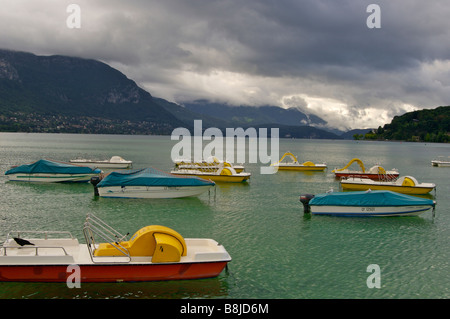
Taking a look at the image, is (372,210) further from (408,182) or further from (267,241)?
(408,182)

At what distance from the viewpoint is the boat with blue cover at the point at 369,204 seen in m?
29.8

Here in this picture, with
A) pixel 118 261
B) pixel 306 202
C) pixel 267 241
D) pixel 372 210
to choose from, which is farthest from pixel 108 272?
pixel 372 210

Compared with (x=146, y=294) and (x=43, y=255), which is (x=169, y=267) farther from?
(x=43, y=255)

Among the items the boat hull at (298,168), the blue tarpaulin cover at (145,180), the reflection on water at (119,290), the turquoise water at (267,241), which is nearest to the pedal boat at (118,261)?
the reflection on water at (119,290)

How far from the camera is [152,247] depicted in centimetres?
1609

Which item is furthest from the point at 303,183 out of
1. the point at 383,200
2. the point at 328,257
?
the point at 328,257

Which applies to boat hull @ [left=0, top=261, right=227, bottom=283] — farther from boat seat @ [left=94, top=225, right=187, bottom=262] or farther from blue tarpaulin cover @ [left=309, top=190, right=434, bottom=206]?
blue tarpaulin cover @ [left=309, top=190, right=434, bottom=206]

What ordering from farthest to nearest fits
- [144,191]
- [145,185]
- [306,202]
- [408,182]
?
1. [408,182]
2. [144,191]
3. [145,185]
4. [306,202]

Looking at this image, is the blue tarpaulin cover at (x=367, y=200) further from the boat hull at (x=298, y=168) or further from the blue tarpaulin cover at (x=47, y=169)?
the boat hull at (x=298, y=168)

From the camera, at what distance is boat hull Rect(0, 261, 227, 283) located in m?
15.3

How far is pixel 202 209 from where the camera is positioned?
33125 mm

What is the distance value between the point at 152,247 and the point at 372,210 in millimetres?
21100
